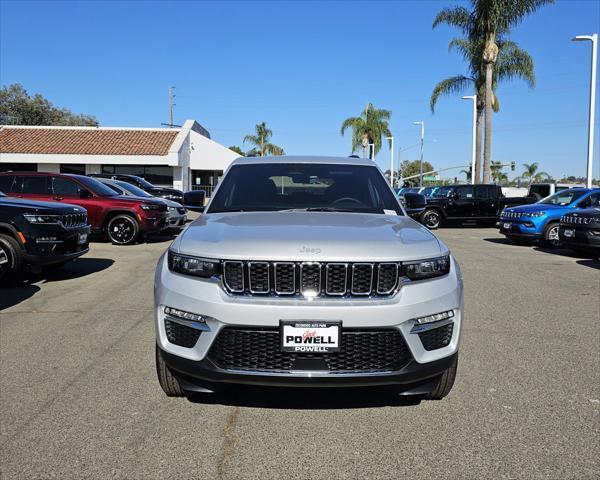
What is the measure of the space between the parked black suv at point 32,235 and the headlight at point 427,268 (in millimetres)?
6339

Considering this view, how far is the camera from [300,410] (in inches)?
145

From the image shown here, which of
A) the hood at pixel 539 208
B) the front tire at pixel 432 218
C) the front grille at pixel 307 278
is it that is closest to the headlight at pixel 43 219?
the front grille at pixel 307 278

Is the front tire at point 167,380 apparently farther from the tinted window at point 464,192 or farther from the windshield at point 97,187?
the tinted window at point 464,192

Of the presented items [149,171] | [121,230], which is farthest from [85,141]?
[121,230]

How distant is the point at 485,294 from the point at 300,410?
4.90 metres

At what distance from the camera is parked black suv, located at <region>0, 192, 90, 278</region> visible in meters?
7.66

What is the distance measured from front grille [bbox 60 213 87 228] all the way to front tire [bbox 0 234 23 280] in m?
0.76

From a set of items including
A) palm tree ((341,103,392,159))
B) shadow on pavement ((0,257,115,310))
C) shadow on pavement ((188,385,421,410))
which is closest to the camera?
shadow on pavement ((188,385,421,410))

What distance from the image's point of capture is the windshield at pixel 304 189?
14.7 ft

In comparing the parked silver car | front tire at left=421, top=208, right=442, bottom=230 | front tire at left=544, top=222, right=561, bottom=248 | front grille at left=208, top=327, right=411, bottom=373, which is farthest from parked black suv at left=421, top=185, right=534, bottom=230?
front grille at left=208, top=327, right=411, bottom=373

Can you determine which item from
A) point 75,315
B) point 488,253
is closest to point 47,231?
point 75,315

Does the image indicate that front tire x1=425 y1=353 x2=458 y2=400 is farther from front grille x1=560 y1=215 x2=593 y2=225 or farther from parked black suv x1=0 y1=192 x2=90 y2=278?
front grille x1=560 y1=215 x2=593 y2=225

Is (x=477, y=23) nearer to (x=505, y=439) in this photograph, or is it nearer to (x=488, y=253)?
(x=488, y=253)

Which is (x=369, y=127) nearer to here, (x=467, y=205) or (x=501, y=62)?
(x=501, y=62)
